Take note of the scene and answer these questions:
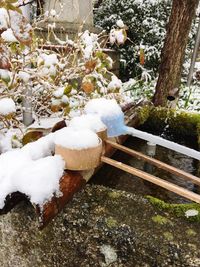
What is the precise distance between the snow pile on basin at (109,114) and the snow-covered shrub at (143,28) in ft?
18.1

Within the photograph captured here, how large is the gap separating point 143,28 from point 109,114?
5968 millimetres

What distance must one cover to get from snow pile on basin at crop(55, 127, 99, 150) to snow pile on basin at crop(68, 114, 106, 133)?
70mm

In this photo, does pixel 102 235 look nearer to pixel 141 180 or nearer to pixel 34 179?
pixel 34 179

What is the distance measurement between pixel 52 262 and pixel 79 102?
76.0 inches

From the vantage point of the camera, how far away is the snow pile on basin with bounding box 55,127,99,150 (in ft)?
3.65

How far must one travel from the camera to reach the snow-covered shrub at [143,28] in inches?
265

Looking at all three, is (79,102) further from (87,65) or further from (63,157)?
(63,157)

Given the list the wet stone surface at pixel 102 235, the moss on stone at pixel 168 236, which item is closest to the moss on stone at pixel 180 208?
the wet stone surface at pixel 102 235

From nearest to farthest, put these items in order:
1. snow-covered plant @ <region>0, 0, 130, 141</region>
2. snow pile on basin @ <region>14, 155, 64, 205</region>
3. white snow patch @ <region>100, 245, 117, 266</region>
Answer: snow pile on basin @ <region>14, 155, 64, 205</region> → white snow patch @ <region>100, 245, 117, 266</region> → snow-covered plant @ <region>0, 0, 130, 141</region>

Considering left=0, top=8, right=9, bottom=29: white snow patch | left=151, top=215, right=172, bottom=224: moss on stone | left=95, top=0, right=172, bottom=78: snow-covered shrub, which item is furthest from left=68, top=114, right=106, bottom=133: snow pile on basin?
left=95, top=0, right=172, bottom=78: snow-covered shrub

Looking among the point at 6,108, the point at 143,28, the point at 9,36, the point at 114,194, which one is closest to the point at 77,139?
the point at 114,194

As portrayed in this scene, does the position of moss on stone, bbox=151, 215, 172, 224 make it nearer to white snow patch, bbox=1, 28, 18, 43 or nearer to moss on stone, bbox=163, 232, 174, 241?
moss on stone, bbox=163, 232, 174, 241

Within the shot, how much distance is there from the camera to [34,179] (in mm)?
1106

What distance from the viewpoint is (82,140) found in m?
1.13
